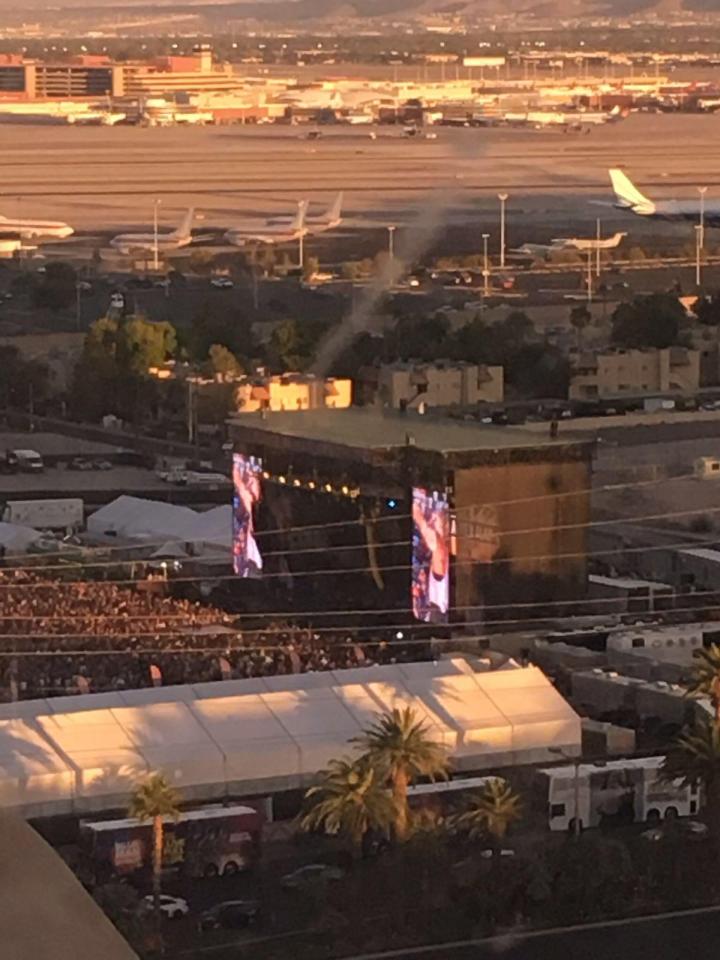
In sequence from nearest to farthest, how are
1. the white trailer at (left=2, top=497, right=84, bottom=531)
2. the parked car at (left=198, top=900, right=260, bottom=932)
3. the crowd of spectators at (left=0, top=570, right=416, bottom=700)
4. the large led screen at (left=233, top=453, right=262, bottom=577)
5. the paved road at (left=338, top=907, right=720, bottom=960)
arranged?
the paved road at (left=338, top=907, right=720, bottom=960) → the parked car at (left=198, top=900, right=260, bottom=932) → the crowd of spectators at (left=0, top=570, right=416, bottom=700) → the large led screen at (left=233, top=453, right=262, bottom=577) → the white trailer at (left=2, top=497, right=84, bottom=531)

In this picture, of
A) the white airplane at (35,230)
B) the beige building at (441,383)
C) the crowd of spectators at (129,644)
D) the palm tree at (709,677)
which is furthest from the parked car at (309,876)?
the white airplane at (35,230)

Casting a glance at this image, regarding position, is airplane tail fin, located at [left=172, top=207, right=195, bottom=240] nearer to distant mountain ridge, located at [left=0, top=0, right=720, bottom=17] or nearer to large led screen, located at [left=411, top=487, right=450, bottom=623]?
large led screen, located at [left=411, top=487, right=450, bottom=623]

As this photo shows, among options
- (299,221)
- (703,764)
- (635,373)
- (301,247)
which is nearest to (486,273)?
(301,247)

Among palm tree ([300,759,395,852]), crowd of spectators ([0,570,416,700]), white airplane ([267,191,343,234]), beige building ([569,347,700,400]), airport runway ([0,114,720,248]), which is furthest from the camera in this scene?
airport runway ([0,114,720,248])

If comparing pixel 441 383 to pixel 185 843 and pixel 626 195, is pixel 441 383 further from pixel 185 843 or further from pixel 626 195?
pixel 626 195

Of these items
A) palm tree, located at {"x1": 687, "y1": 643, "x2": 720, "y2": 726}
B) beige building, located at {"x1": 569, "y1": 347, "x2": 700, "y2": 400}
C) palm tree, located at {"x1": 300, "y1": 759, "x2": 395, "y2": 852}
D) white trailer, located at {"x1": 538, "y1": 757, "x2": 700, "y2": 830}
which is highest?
palm tree, located at {"x1": 687, "y1": 643, "x2": 720, "y2": 726}

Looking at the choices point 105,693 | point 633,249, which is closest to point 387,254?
point 633,249

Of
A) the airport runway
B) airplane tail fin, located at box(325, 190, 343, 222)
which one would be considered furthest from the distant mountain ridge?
airplane tail fin, located at box(325, 190, 343, 222)
